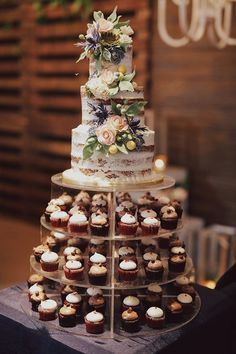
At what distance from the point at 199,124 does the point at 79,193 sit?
7.56 feet

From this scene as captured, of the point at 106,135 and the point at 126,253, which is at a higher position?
the point at 106,135

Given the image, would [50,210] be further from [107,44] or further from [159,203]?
[107,44]

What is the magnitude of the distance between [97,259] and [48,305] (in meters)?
0.29

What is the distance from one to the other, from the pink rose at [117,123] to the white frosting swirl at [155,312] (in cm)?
77

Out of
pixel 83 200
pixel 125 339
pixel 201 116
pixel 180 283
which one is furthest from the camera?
pixel 201 116

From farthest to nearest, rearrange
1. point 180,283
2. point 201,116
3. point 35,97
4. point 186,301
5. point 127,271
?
point 35,97
point 201,116
point 180,283
point 186,301
point 127,271

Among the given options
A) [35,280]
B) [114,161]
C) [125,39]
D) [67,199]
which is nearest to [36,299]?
[35,280]

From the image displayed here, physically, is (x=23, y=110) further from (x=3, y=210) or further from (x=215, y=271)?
(x=215, y=271)

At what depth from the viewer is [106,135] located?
212 centimetres

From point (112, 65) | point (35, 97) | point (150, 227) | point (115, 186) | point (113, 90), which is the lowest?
point (150, 227)

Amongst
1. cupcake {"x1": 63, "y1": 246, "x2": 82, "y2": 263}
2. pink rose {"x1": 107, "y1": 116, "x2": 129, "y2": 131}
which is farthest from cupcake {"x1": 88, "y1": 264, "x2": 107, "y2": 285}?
pink rose {"x1": 107, "y1": 116, "x2": 129, "y2": 131}

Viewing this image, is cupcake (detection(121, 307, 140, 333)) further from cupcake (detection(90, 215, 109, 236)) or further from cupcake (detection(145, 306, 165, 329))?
cupcake (detection(90, 215, 109, 236))

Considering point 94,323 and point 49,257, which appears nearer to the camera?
point 94,323

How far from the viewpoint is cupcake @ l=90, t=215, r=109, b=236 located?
7.06 feet
